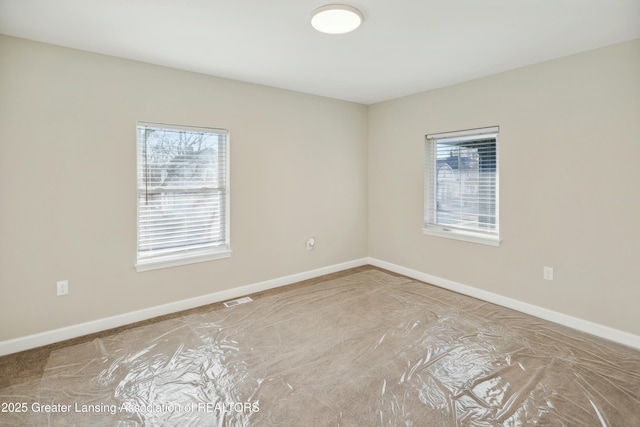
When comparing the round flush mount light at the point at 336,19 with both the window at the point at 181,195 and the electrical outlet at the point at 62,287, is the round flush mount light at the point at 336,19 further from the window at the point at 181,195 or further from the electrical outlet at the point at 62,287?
the electrical outlet at the point at 62,287

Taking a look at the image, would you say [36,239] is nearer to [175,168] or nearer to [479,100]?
[175,168]

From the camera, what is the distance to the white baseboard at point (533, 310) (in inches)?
105

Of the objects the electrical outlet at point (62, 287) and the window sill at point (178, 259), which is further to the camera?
the window sill at point (178, 259)

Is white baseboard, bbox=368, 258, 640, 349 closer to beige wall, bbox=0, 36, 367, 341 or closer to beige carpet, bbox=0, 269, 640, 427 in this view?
beige carpet, bbox=0, 269, 640, 427

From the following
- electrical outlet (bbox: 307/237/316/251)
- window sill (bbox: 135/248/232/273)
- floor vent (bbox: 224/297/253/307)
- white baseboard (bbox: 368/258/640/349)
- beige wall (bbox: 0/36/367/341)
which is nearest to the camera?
beige wall (bbox: 0/36/367/341)

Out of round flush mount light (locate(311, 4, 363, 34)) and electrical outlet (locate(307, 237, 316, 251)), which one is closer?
round flush mount light (locate(311, 4, 363, 34))

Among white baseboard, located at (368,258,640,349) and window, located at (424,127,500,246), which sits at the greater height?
window, located at (424,127,500,246)

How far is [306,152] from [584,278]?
3227 mm

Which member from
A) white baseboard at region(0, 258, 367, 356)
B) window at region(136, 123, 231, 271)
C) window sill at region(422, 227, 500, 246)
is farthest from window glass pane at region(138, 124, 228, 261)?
window sill at region(422, 227, 500, 246)

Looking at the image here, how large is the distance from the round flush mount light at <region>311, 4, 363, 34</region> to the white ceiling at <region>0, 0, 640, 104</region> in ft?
0.16

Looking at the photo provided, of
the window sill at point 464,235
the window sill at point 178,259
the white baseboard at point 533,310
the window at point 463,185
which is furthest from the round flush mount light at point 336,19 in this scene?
the white baseboard at point 533,310

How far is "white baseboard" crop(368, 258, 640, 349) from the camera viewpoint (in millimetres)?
2668

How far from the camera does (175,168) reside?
3285 millimetres

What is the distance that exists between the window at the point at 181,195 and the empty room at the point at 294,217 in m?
Result: 0.02
